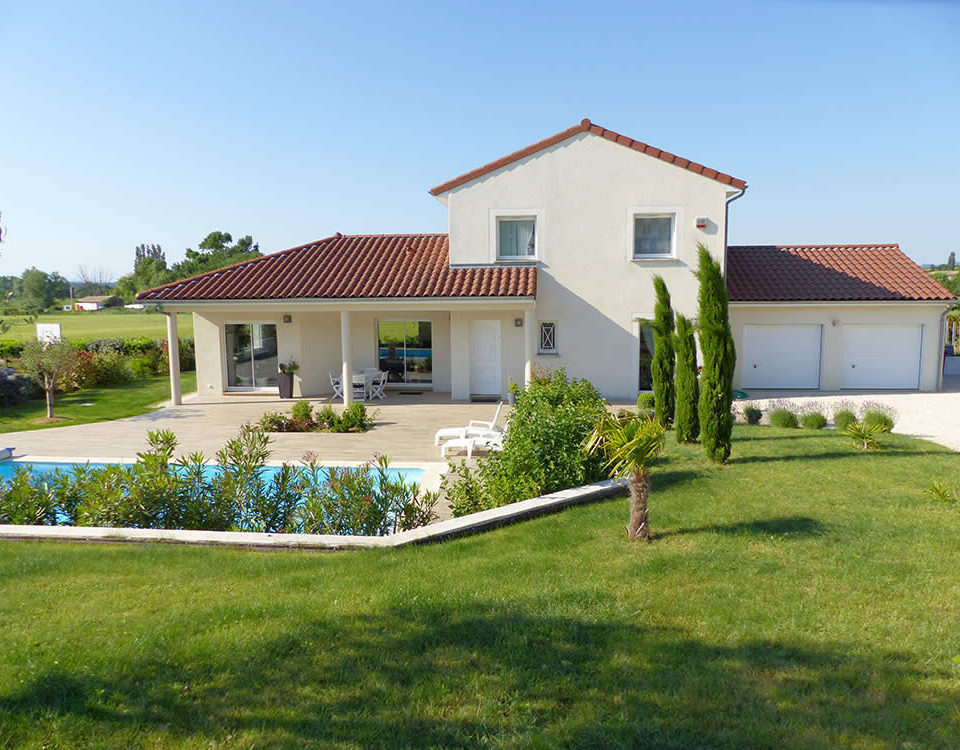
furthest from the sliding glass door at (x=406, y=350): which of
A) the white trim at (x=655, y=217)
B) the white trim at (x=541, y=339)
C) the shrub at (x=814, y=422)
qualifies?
the shrub at (x=814, y=422)

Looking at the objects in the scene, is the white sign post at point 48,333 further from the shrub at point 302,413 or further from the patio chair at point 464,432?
the patio chair at point 464,432

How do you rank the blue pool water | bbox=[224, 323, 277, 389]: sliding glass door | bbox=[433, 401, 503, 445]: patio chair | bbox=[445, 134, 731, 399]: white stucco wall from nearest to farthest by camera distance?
the blue pool water, bbox=[433, 401, 503, 445]: patio chair, bbox=[445, 134, 731, 399]: white stucco wall, bbox=[224, 323, 277, 389]: sliding glass door

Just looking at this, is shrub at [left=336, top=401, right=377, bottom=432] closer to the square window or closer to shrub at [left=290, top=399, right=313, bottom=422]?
shrub at [left=290, top=399, right=313, bottom=422]

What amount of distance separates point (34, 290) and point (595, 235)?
14994 millimetres

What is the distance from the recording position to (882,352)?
21.7 meters

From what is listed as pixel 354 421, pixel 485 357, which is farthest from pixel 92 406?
pixel 485 357

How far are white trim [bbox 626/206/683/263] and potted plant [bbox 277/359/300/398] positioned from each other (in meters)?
10.6

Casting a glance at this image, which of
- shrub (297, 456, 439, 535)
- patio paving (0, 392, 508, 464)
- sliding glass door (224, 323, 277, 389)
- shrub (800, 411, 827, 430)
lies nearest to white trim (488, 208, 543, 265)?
patio paving (0, 392, 508, 464)

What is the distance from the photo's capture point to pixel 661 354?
14258 millimetres

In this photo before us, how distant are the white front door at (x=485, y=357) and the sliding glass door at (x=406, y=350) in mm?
2216

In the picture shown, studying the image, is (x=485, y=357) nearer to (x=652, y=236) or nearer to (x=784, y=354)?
(x=652, y=236)

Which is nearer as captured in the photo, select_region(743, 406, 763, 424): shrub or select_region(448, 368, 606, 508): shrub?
select_region(448, 368, 606, 508): shrub

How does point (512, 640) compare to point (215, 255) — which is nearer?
point (512, 640)

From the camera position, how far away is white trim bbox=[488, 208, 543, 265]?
20.0 metres
